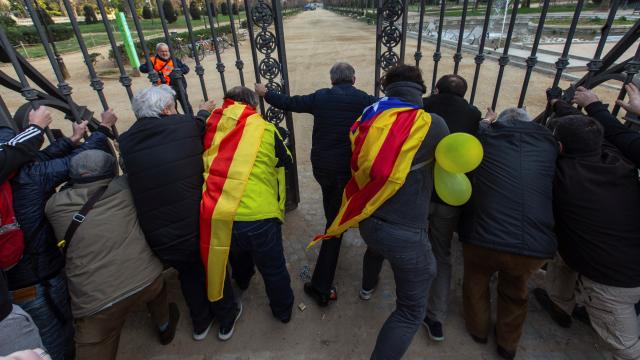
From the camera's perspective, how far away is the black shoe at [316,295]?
9.15 ft

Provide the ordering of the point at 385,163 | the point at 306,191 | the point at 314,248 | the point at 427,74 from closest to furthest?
the point at 385,163
the point at 314,248
the point at 306,191
the point at 427,74

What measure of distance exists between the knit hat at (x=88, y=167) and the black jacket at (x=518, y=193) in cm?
234

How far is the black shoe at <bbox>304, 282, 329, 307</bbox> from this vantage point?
2.79m

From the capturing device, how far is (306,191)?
454cm

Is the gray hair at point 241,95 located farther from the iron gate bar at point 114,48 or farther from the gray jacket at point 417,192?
the gray jacket at point 417,192

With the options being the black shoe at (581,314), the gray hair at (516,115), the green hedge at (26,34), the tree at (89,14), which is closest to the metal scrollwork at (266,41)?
the gray hair at (516,115)

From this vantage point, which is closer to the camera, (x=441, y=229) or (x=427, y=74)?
(x=441, y=229)

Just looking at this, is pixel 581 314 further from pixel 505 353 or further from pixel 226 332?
pixel 226 332

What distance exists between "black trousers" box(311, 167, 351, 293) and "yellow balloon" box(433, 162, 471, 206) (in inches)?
32.0

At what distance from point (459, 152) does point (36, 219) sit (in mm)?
2433

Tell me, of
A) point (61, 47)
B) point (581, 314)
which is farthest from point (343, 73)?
point (61, 47)

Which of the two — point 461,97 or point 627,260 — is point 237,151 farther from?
point 627,260

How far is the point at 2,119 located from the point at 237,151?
1.63m

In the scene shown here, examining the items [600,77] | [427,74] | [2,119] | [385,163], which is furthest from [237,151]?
[427,74]
